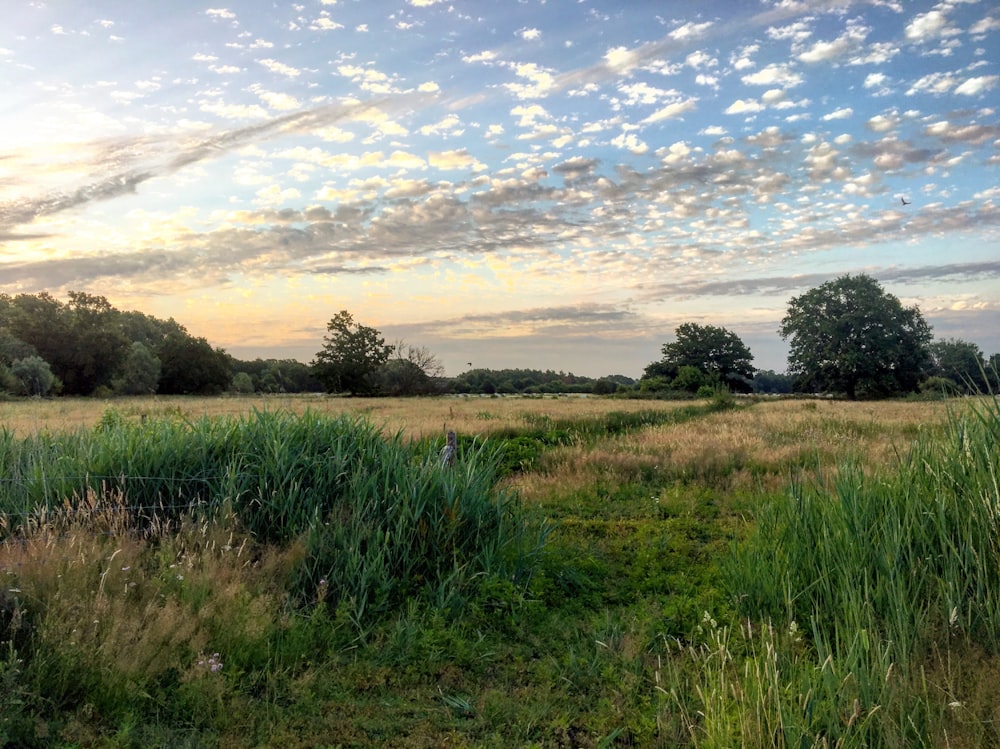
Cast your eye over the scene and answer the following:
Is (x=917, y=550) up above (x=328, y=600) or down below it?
above

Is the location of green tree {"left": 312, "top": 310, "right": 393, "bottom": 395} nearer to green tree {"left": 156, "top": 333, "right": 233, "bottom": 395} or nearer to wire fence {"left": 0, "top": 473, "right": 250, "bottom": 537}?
green tree {"left": 156, "top": 333, "right": 233, "bottom": 395}

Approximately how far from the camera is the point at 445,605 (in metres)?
5.85

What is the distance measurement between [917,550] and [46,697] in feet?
20.1

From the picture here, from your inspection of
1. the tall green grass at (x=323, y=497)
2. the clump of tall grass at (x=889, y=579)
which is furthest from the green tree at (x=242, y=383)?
the clump of tall grass at (x=889, y=579)

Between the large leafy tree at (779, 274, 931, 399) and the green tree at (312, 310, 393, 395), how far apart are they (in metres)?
43.4

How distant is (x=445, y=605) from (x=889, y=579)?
3459 millimetres

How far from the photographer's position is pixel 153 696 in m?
4.31

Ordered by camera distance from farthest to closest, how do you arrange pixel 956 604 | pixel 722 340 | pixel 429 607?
1. pixel 722 340
2. pixel 429 607
3. pixel 956 604

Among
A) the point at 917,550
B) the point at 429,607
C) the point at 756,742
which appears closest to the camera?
the point at 756,742

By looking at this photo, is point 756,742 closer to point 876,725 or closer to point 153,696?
point 876,725

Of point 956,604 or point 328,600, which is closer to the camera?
point 956,604

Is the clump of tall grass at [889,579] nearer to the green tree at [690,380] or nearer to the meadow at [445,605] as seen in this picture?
the meadow at [445,605]

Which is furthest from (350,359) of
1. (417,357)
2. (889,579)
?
(889,579)

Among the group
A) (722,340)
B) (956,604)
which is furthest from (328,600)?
(722,340)
